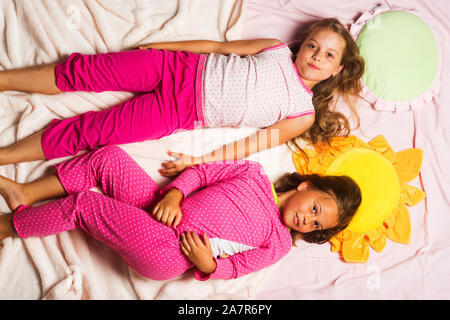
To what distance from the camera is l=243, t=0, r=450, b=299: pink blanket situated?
1.34m

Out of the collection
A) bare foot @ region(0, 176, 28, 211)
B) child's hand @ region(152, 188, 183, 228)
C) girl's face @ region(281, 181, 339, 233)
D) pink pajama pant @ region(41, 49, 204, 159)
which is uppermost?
pink pajama pant @ region(41, 49, 204, 159)

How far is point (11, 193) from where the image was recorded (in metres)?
1.16

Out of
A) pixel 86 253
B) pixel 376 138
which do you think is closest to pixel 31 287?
pixel 86 253

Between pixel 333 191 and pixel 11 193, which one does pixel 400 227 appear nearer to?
pixel 333 191

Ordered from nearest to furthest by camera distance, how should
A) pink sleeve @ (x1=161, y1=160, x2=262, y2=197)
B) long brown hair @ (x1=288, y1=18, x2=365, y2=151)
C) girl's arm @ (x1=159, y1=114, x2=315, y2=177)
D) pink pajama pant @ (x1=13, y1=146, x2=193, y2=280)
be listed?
pink pajama pant @ (x1=13, y1=146, x2=193, y2=280)
pink sleeve @ (x1=161, y1=160, x2=262, y2=197)
girl's arm @ (x1=159, y1=114, x2=315, y2=177)
long brown hair @ (x1=288, y1=18, x2=365, y2=151)

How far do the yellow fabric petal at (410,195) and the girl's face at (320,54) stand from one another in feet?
1.69

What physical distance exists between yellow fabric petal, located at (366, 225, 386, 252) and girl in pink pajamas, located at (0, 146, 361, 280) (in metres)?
0.15

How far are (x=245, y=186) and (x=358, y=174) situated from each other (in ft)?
1.45

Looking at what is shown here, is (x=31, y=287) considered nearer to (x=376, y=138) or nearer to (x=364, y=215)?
(x=364, y=215)

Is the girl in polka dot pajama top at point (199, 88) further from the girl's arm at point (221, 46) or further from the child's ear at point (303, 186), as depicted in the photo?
the child's ear at point (303, 186)

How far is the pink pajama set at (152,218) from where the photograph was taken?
43.8 inches

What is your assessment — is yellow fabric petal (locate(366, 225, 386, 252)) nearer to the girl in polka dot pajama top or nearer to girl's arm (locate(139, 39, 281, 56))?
the girl in polka dot pajama top

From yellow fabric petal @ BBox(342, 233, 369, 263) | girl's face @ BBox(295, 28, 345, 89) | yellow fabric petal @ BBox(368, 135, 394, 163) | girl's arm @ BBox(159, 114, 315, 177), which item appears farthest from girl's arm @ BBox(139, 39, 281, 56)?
yellow fabric petal @ BBox(342, 233, 369, 263)

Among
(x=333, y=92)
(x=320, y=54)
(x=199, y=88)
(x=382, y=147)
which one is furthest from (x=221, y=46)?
(x=382, y=147)
